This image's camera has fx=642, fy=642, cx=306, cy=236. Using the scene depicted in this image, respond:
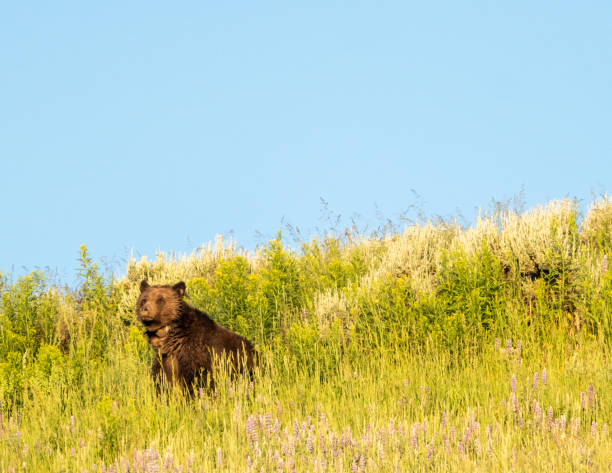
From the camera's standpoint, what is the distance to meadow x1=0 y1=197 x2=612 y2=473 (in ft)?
16.0

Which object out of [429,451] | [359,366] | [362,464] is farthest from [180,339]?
[429,451]

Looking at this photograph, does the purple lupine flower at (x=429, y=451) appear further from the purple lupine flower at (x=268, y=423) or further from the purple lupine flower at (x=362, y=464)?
the purple lupine flower at (x=268, y=423)

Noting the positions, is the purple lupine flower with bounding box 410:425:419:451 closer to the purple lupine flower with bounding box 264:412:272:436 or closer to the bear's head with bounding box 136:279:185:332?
the purple lupine flower with bounding box 264:412:272:436

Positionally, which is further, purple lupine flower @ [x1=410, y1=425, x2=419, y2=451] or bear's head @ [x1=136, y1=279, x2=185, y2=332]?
bear's head @ [x1=136, y1=279, x2=185, y2=332]

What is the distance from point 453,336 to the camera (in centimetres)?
846

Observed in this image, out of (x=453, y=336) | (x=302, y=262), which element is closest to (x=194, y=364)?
(x=453, y=336)

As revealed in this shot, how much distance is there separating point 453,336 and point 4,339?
7.46 m

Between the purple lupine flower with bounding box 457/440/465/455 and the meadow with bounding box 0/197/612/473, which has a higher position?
the meadow with bounding box 0/197/612/473

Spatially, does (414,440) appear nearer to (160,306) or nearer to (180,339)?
(180,339)

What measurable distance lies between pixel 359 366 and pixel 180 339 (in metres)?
2.38

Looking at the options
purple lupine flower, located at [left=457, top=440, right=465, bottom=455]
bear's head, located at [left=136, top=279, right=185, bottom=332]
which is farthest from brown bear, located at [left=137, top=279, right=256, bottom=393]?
purple lupine flower, located at [left=457, top=440, right=465, bottom=455]

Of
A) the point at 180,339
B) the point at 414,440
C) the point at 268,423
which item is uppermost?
the point at 180,339

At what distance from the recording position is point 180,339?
25.4 ft

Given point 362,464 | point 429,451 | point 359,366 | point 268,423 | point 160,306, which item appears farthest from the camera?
point 359,366
